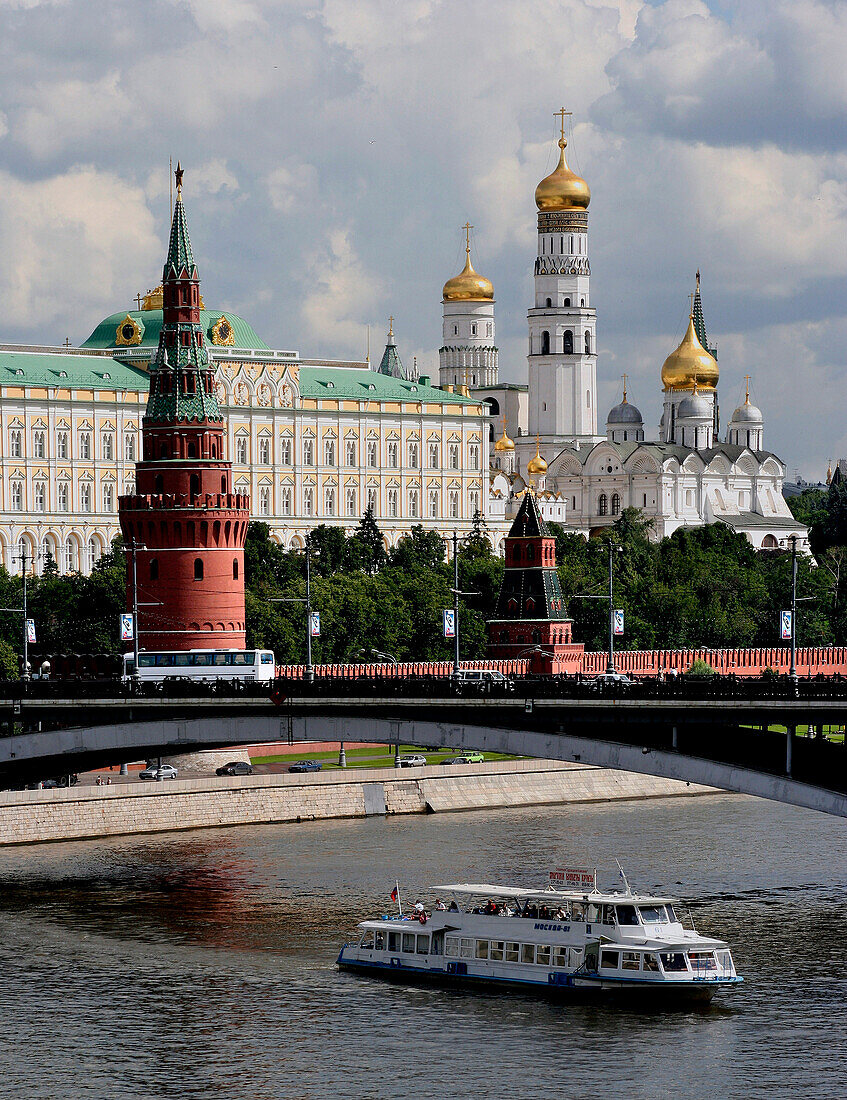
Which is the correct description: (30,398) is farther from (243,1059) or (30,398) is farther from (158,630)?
(243,1059)

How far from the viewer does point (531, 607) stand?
12719 cm

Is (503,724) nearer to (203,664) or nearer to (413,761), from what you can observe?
(203,664)

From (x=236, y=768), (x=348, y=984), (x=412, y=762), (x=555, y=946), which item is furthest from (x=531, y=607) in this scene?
(x=348, y=984)

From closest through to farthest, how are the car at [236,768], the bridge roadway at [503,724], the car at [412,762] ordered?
the bridge roadway at [503,724] < the car at [236,768] < the car at [412,762]

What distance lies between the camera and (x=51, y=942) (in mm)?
71812

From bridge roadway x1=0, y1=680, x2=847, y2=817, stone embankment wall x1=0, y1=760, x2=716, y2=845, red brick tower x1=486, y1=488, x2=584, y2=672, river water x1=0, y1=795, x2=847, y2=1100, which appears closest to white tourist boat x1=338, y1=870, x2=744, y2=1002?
river water x1=0, y1=795, x2=847, y2=1100

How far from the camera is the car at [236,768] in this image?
4264 inches

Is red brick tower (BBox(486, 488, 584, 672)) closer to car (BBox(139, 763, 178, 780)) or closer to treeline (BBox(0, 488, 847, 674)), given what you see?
treeline (BBox(0, 488, 847, 674))

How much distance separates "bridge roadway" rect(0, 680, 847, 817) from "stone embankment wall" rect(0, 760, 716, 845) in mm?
7055

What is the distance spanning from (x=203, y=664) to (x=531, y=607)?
2698 cm

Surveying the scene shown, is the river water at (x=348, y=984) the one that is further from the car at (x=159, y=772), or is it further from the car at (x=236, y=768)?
the car at (x=236, y=768)

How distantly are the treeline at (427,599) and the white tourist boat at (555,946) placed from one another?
5597 centimetres

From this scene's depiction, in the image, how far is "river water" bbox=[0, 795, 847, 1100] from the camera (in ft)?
186

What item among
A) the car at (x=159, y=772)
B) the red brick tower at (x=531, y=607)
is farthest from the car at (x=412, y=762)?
the red brick tower at (x=531, y=607)
